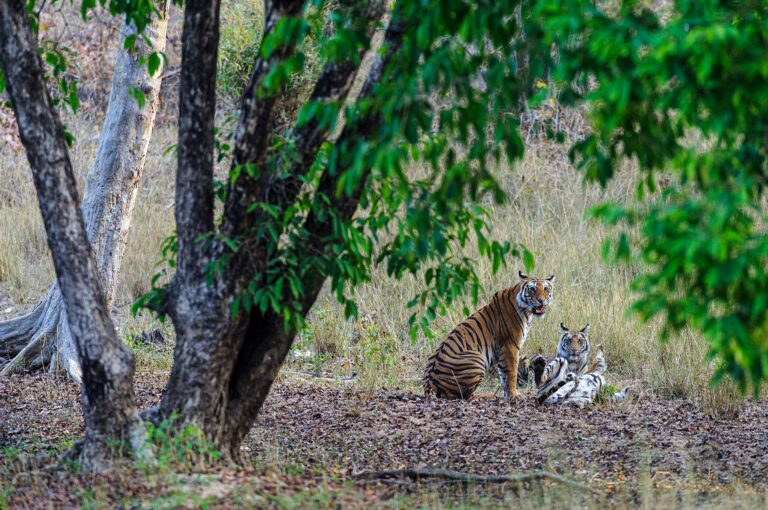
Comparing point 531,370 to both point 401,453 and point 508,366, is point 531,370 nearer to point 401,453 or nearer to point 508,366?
point 508,366

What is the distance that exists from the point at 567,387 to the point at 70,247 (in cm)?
449

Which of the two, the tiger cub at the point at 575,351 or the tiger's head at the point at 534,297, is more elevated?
the tiger's head at the point at 534,297

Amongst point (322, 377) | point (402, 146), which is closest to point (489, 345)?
point (322, 377)

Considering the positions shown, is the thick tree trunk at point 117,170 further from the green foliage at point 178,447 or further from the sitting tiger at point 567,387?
the sitting tiger at point 567,387

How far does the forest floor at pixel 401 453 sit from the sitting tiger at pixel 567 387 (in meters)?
0.17

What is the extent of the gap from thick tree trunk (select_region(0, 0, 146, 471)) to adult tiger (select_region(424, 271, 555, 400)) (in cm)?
369

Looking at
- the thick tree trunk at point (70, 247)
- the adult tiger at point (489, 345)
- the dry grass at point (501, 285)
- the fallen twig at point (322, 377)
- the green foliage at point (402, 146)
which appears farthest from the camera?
the fallen twig at point (322, 377)

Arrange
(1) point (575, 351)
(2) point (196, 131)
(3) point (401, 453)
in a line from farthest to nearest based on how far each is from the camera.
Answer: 1. (1) point (575, 351)
2. (3) point (401, 453)
3. (2) point (196, 131)

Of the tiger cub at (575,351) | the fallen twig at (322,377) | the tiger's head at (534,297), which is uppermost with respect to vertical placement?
the tiger's head at (534,297)

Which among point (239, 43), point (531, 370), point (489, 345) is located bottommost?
point (531, 370)

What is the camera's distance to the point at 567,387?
7852 mm

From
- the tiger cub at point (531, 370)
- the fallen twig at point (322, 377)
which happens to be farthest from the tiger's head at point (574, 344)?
the fallen twig at point (322, 377)

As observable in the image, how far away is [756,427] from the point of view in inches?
290

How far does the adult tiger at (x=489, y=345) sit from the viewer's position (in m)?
8.17
